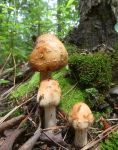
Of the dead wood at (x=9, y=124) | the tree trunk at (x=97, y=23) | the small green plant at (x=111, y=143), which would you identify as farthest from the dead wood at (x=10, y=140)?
the tree trunk at (x=97, y=23)

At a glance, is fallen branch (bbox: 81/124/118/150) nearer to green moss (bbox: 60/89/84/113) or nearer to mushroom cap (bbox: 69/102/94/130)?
mushroom cap (bbox: 69/102/94/130)

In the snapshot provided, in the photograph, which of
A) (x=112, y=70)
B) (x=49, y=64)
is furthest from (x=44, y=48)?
(x=112, y=70)

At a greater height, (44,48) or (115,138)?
(44,48)

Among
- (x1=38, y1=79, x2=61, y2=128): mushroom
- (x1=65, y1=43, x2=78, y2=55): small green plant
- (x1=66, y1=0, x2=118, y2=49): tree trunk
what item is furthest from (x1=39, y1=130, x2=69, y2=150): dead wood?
(x1=66, y1=0, x2=118, y2=49): tree trunk

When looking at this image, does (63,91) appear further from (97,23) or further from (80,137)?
(97,23)

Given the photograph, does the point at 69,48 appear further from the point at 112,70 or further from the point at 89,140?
the point at 89,140

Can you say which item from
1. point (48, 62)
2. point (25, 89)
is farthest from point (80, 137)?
point (25, 89)
